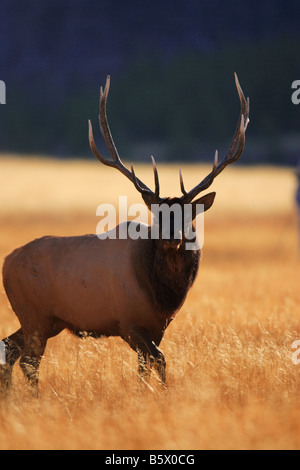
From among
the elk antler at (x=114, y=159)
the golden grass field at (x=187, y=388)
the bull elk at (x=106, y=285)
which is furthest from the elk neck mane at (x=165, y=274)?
the golden grass field at (x=187, y=388)

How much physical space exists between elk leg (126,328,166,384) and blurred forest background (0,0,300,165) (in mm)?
63352

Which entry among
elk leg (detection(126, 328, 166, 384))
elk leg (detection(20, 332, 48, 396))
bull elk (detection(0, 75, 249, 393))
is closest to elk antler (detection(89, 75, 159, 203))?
bull elk (detection(0, 75, 249, 393))

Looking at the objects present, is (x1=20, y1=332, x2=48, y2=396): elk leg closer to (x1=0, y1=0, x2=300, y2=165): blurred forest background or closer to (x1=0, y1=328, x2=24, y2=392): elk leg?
(x1=0, y1=328, x2=24, y2=392): elk leg

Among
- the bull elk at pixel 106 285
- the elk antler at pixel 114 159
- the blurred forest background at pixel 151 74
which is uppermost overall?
the blurred forest background at pixel 151 74

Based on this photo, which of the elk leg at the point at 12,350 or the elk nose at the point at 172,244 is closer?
the elk nose at the point at 172,244

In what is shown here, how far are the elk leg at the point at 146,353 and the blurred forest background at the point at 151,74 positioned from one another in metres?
63.4

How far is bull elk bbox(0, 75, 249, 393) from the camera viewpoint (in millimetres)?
6191

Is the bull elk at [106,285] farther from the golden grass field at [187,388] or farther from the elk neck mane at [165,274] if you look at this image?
the golden grass field at [187,388]

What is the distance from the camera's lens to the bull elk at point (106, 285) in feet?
20.3

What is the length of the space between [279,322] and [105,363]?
2.62 m

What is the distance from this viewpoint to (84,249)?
22.1 feet

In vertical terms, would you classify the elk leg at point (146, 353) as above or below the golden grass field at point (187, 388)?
above

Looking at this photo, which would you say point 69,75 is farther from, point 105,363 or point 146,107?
point 105,363

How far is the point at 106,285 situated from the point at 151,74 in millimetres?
104573
